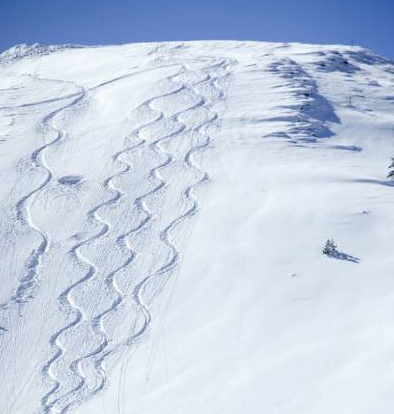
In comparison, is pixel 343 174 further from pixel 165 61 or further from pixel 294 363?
pixel 165 61

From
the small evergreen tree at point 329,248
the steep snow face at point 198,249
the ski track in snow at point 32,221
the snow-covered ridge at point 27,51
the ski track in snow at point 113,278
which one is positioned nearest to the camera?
the steep snow face at point 198,249

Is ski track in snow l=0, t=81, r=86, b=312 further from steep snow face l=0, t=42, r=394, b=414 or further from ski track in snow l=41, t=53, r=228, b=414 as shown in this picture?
ski track in snow l=41, t=53, r=228, b=414

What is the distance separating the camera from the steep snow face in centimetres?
884

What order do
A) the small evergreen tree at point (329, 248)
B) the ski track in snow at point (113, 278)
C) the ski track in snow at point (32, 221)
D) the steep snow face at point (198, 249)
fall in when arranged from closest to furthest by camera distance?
the steep snow face at point (198, 249) < the ski track in snow at point (113, 278) < the small evergreen tree at point (329, 248) < the ski track in snow at point (32, 221)

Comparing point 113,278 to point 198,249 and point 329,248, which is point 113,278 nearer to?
point 198,249

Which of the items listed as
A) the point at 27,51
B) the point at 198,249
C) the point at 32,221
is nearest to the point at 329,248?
the point at 198,249

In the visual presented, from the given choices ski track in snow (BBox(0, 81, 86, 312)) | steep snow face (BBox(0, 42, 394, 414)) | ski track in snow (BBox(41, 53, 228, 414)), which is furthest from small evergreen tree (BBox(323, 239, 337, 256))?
ski track in snow (BBox(0, 81, 86, 312))

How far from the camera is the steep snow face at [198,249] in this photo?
884 cm

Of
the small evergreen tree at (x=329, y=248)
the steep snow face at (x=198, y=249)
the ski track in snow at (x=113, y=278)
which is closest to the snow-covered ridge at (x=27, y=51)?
the steep snow face at (x=198, y=249)

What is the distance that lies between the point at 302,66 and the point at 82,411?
1849 centimetres

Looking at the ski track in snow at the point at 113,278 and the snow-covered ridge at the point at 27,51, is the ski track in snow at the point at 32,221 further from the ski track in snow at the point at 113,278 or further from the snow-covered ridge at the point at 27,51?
the snow-covered ridge at the point at 27,51

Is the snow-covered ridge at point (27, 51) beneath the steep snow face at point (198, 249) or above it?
above

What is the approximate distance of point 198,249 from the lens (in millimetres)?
12461

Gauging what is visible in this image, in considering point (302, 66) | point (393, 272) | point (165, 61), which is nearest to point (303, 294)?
point (393, 272)
